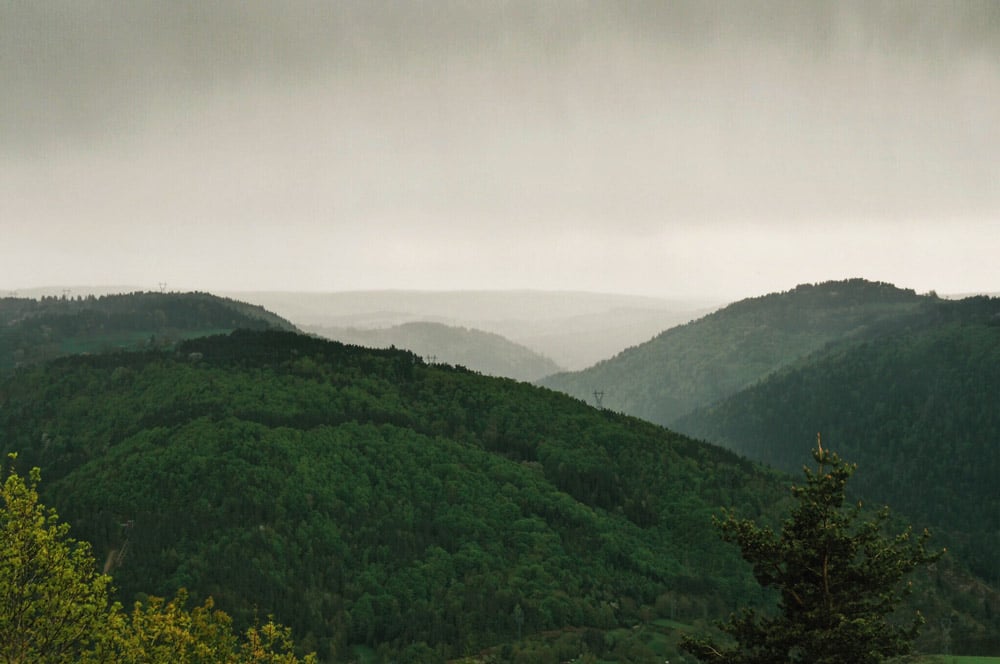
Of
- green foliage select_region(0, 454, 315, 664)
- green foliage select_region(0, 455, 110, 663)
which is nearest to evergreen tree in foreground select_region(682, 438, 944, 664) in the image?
green foliage select_region(0, 454, 315, 664)

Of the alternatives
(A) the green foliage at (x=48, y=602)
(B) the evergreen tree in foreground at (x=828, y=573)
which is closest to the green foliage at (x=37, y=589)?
(A) the green foliage at (x=48, y=602)

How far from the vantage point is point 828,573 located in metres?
47.2

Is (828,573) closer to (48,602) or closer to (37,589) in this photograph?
(48,602)

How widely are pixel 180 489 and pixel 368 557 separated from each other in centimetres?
4345

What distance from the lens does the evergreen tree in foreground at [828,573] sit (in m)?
45.9

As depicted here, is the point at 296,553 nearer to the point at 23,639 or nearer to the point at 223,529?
the point at 223,529

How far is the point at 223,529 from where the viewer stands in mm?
189125

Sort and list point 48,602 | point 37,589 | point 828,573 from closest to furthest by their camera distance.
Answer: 1. point 37,589
2. point 48,602
3. point 828,573

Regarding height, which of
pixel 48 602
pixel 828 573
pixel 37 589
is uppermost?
pixel 37 589

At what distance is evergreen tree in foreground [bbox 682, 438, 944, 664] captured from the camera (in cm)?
4591

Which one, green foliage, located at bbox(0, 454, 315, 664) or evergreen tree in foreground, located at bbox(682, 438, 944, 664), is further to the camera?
evergreen tree in foreground, located at bbox(682, 438, 944, 664)

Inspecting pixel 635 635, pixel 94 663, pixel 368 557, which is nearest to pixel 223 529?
pixel 368 557

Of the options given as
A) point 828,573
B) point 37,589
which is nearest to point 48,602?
point 37,589

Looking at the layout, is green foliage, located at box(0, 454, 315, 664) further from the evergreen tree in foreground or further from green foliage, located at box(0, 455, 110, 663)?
the evergreen tree in foreground
